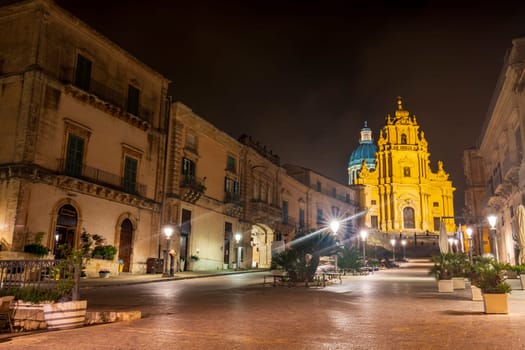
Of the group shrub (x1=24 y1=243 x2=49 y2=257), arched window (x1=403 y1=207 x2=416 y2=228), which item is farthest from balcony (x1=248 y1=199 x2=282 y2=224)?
arched window (x1=403 y1=207 x2=416 y2=228)

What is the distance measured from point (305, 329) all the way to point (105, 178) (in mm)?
20467

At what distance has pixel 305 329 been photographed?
816 cm

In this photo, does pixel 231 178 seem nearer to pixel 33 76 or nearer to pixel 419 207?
pixel 33 76

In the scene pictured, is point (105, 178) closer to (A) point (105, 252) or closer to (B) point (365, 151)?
(A) point (105, 252)

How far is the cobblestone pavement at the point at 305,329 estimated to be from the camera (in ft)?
22.5

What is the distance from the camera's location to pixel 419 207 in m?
75.8

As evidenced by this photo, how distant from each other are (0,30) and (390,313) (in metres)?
24.3

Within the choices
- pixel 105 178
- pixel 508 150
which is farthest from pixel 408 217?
pixel 105 178

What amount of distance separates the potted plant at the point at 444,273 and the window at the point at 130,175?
18179 mm

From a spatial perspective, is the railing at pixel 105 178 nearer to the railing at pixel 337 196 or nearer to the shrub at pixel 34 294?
the shrub at pixel 34 294

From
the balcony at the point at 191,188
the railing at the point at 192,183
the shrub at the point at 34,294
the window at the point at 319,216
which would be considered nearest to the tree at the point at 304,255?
the shrub at the point at 34,294

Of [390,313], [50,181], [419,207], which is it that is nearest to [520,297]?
[390,313]

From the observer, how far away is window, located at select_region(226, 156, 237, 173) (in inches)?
1517

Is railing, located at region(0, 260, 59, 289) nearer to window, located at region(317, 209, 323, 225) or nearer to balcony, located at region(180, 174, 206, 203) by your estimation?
balcony, located at region(180, 174, 206, 203)
